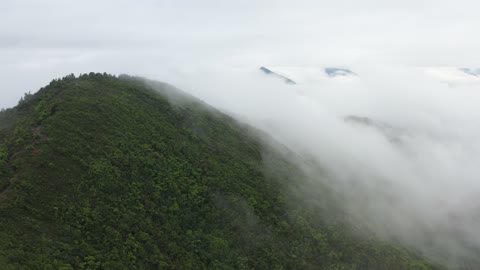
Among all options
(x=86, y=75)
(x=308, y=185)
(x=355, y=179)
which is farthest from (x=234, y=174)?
(x=355, y=179)

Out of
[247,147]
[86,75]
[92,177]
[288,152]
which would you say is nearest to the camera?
[92,177]

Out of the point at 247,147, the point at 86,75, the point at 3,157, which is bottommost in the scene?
the point at 3,157

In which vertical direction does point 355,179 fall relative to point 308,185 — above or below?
above

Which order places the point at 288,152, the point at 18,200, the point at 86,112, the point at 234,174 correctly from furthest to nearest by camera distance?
the point at 288,152 → the point at 234,174 → the point at 86,112 → the point at 18,200

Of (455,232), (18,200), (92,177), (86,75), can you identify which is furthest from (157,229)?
(455,232)

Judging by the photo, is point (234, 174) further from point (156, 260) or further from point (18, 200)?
point (18, 200)

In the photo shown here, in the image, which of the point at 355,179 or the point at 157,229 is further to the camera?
the point at 355,179
